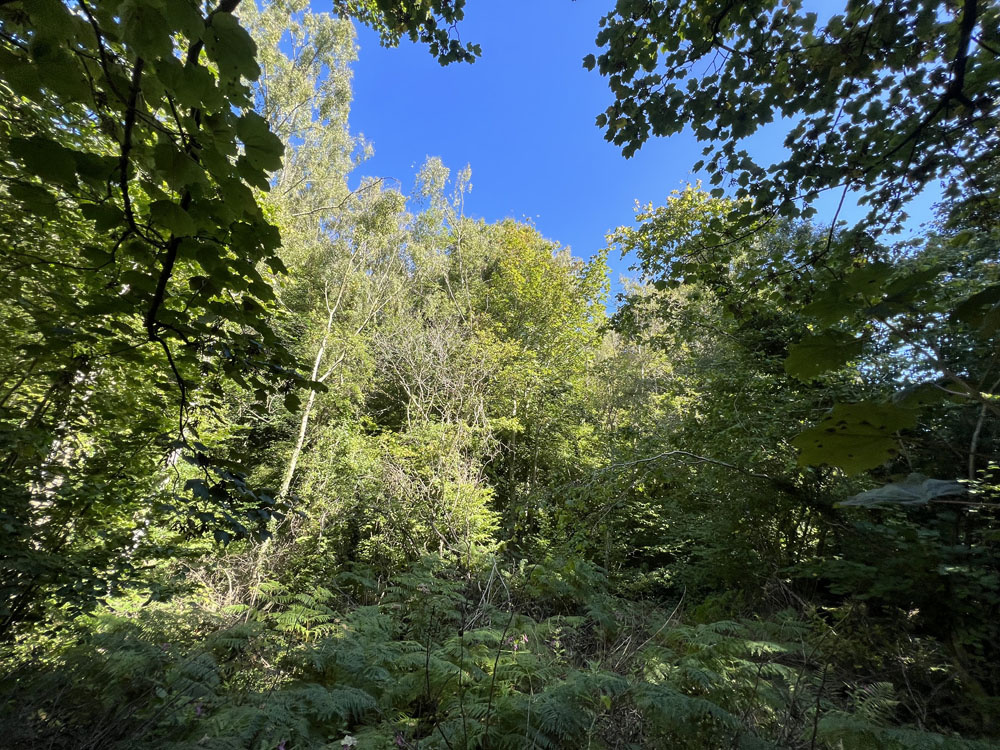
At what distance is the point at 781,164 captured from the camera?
219cm

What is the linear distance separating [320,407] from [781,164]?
8351 mm

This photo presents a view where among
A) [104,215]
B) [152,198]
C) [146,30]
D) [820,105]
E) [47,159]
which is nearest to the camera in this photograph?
[146,30]

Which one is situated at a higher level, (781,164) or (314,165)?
(314,165)

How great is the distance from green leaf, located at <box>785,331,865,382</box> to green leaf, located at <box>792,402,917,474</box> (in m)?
0.13

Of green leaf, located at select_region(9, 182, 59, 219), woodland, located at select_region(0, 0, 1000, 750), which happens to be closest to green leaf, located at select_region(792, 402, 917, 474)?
woodland, located at select_region(0, 0, 1000, 750)

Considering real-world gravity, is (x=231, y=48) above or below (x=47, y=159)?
above

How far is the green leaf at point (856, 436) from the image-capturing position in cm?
72

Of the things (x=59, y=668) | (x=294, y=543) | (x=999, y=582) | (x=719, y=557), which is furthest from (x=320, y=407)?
(x=999, y=582)

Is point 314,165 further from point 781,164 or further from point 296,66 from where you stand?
point 781,164

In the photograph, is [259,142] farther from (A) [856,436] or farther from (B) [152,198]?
(A) [856,436]

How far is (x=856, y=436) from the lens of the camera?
0.75 meters

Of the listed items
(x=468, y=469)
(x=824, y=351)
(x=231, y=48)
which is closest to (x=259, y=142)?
(x=231, y=48)

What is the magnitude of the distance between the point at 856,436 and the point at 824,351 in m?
0.19

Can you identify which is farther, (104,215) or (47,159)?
(104,215)
